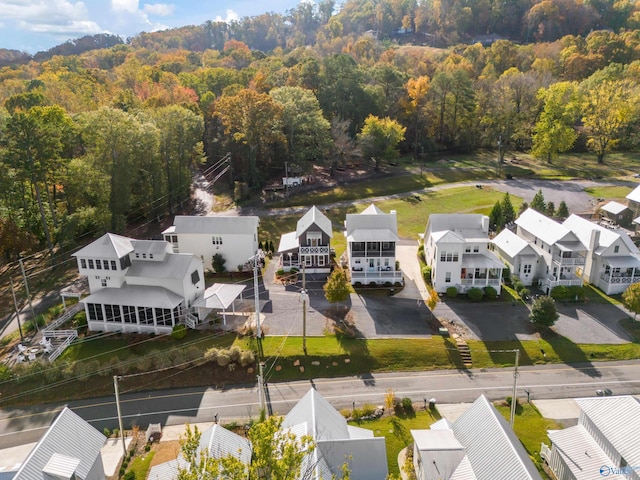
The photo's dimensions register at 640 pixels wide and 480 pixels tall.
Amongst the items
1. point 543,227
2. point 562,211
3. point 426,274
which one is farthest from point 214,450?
point 562,211

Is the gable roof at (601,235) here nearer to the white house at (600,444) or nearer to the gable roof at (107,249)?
the white house at (600,444)

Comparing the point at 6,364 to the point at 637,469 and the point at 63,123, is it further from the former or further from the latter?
the point at 637,469

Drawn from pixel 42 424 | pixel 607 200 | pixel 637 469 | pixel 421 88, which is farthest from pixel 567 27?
pixel 42 424

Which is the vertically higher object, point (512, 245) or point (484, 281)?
point (512, 245)

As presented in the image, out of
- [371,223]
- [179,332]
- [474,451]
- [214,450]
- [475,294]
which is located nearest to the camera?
[214,450]

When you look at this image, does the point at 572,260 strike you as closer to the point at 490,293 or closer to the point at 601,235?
the point at 601,235

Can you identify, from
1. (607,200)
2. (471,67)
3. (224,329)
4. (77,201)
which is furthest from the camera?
(471,67)
